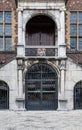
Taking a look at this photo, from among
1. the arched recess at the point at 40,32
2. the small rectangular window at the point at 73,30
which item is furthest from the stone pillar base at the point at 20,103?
the small rectangular window at the point at 73,30

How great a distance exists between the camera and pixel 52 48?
2048 centimetres

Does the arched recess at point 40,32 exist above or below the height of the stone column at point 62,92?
above

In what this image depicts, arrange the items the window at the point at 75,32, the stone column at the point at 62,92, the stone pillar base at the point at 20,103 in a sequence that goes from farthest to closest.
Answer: the window at the point at 75,32 → the stone column at the point at 62,92 → the stone pillar base at the point at 20,103

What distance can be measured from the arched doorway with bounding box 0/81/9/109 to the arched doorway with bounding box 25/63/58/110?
105cm

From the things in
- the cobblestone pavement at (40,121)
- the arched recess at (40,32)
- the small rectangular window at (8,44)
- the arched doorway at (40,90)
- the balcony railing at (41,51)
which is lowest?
the cobblestone pavement at (40,121)

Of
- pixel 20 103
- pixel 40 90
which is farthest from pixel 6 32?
pixel 20 103

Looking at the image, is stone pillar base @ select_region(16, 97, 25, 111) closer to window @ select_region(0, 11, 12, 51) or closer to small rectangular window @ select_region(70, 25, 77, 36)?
window @ select_region(0, 11, 12, 51)

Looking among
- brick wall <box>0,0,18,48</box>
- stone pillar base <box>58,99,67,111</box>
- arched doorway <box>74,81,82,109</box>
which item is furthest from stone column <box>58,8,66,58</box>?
brick wall <box>0,0,18,48</box>

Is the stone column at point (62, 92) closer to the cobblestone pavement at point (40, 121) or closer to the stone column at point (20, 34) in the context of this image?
the cobblestone pavement at point (40, 121)

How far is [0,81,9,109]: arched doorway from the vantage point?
20328mm

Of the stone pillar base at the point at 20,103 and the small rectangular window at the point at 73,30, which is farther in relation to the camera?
the small rectangular window at the point at 73,30

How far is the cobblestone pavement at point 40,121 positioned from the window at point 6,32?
4225 millimetres

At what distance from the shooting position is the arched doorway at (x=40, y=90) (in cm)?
2030

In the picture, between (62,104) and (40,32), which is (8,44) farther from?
(62,104)
